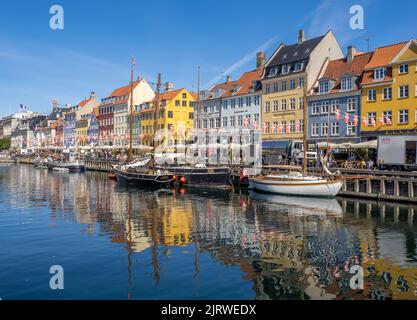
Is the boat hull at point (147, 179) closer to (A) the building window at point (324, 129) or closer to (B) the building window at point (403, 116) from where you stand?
(A) the building window at point (324, 129)

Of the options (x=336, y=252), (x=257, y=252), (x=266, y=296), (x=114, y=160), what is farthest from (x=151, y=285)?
(x=114, y=160)

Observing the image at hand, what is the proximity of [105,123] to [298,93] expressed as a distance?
66117 millimetres

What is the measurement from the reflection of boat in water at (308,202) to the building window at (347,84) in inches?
856

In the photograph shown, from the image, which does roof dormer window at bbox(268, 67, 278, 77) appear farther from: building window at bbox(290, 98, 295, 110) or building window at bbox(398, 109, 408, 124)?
building window at bbox(398, 109, 408, 124)

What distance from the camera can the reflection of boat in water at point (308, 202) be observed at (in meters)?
33.4

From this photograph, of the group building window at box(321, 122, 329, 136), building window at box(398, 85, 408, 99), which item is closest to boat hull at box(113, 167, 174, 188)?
building window at box(321, 122, 329, 136)

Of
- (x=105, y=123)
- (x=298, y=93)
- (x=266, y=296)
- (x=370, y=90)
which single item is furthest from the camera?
(x=105, y=123)

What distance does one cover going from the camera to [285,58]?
66375 mm

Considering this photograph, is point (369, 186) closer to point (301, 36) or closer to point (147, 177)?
point (147, 177)

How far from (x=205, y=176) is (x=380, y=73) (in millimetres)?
24542

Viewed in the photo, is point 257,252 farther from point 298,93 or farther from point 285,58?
point 285,58

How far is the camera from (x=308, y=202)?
37.4 meters

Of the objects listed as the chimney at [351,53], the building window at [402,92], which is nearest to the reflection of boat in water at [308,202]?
the building window at [402,92]

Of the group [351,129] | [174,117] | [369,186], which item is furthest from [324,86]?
[174,117]
